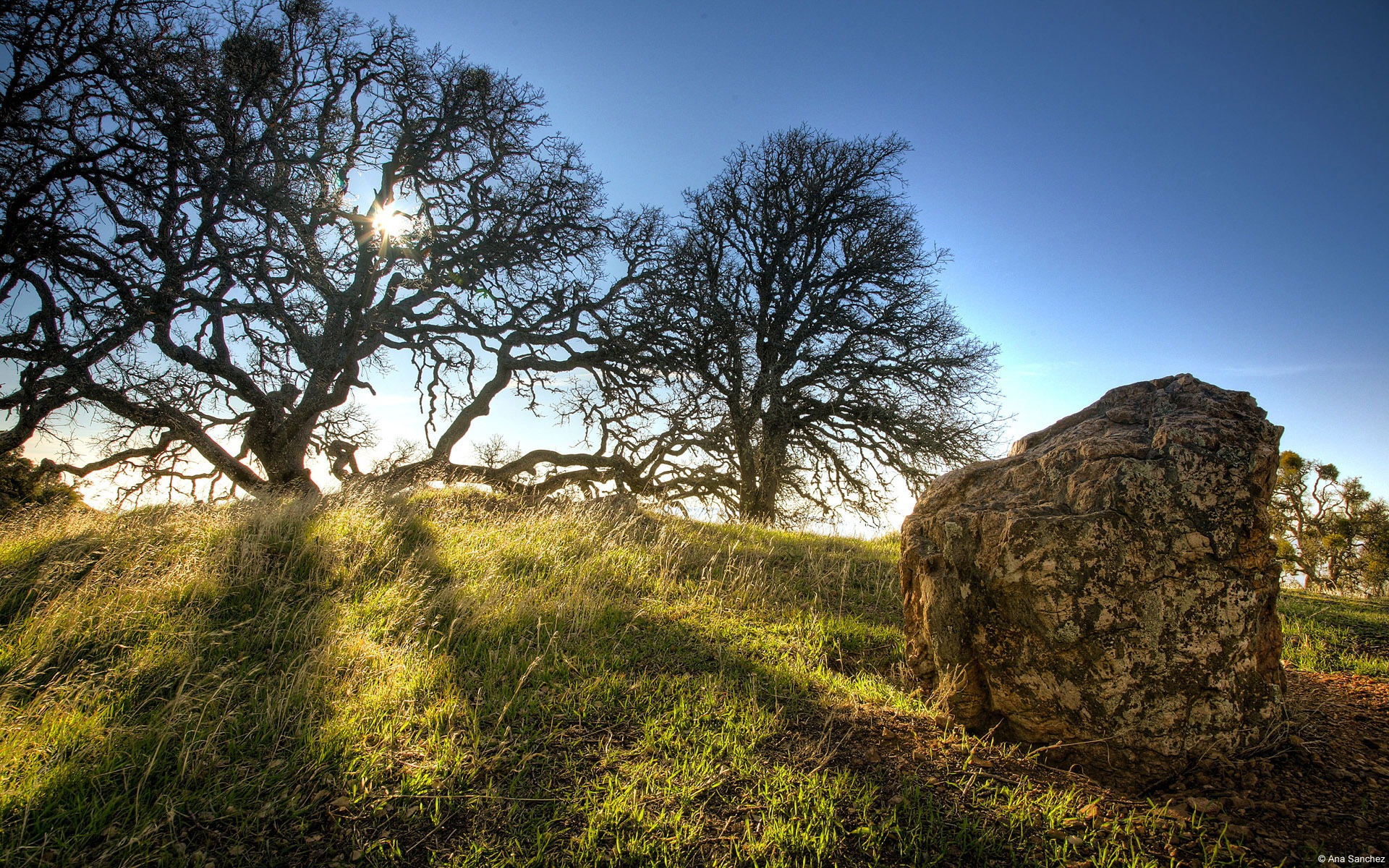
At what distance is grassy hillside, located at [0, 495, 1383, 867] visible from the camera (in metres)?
2.66

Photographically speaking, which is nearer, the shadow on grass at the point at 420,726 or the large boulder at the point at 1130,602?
the shadow on grass at the point at 420,726

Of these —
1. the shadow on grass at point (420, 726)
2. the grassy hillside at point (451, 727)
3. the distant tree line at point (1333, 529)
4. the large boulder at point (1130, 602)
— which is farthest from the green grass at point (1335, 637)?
the distant tree line at point (1333, 529)

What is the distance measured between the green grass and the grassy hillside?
359 millimetres

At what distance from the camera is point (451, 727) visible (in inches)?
135

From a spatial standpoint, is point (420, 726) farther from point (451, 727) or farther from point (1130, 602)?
point (1130, 602)

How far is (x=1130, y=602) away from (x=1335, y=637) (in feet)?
14.8

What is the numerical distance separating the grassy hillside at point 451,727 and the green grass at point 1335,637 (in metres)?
0.36

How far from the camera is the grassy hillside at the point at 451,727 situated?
266 centimetres

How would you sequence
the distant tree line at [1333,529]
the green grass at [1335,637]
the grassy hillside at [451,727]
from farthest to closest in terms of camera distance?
the distant tree line at [1333,529], the green grass at [1335,637], the grassy hillside at [451,727]

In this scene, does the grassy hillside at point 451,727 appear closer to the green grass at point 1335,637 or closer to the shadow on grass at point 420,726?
the shadow on grass at point 420,726

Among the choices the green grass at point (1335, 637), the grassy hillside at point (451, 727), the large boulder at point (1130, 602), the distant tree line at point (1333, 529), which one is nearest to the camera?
the grassy hillside at point (451, 727)

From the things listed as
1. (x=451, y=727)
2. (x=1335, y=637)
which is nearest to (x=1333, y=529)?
(x=1335, y=637)

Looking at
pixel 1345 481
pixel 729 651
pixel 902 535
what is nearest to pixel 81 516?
Answer: pixel 729 651

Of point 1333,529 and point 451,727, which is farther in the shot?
point 1333,529
